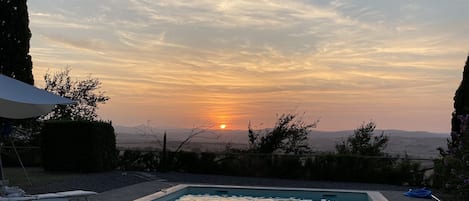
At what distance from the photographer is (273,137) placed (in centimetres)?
1977

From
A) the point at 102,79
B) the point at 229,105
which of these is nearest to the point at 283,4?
the point at 229,105

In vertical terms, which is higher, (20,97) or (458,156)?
(20,97)

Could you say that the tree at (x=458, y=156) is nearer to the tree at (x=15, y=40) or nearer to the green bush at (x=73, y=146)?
the green bush at (x=73, y=146)

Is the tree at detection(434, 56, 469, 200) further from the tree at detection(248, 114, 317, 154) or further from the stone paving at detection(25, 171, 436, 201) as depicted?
the tree at detection(248, 114, 317, 154)

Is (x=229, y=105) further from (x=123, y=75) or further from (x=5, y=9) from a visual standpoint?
(x=5, y=9)

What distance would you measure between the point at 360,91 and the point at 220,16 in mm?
7249

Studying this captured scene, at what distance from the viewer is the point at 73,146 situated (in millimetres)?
16031

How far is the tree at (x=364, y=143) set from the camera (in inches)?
731

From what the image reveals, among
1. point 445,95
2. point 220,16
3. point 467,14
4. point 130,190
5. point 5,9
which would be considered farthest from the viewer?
point 445,95

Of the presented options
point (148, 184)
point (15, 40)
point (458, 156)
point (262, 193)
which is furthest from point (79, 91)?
point (458, 156)

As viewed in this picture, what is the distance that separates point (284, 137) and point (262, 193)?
6.33 metres

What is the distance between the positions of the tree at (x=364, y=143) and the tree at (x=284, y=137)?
57.9 inches

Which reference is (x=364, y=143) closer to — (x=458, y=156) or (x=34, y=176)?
(x=458, y=156)

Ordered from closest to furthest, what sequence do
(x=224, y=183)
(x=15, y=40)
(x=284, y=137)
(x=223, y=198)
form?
(x=223, y=198), (x=224, y=183), (x=15, y=40), (x=284, y=137)
